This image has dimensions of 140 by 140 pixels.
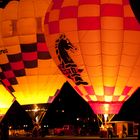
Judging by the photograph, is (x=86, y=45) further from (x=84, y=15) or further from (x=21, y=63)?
(x=21, y=63)

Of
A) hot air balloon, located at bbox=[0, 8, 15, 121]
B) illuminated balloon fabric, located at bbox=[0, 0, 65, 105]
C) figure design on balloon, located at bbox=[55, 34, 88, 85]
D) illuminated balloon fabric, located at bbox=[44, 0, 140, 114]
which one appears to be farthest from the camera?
hot air balloon, located at bbox=[0, 8, 15, 121]

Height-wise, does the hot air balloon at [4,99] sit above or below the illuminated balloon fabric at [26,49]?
below

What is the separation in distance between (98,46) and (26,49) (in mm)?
2481

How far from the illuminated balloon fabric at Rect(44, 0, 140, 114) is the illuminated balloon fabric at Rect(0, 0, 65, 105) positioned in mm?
1080

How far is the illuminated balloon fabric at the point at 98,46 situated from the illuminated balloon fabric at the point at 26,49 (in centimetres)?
108

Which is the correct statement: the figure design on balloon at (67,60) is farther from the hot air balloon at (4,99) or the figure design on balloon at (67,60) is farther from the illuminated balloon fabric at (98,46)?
the hot air balloon at (4,99)

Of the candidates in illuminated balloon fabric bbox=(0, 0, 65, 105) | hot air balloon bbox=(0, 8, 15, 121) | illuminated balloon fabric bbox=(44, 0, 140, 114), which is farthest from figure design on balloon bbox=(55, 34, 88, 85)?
hot air balloon bbox=(0, 8, 15, 121)

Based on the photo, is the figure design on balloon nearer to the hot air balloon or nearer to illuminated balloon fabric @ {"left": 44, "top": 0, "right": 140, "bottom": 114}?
illuminated balloon fabric @ {"left": 44, "top": 0, "right": 140, "bottom": 114}

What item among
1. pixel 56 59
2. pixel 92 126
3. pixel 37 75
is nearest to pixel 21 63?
pixel 37 75

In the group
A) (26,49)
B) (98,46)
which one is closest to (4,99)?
(26,49)

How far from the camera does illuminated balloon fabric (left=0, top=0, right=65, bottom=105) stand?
14109 millimetres

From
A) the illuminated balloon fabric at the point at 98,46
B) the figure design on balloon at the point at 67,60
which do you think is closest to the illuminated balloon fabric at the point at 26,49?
the illuminated balloon fabric at the point at 98,46

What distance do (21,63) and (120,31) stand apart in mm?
3126

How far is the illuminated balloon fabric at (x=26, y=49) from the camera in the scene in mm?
14109
